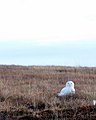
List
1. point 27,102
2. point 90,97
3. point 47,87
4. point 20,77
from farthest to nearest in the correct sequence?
point 20,77, point 47,87, point 90,97, point 27,102

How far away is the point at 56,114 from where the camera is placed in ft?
28.2

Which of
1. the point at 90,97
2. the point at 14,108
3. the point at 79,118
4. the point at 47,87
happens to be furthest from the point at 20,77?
the point at 79,118

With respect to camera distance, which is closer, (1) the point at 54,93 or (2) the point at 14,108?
(2) the point at 14,108

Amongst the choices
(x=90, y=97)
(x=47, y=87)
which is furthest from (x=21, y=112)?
(x=47, y=87)

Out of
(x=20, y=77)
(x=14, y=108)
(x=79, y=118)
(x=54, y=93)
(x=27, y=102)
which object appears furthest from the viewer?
(x=20, y=77)

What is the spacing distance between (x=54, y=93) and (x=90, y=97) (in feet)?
4.22

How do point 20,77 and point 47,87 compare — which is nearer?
point 47,87

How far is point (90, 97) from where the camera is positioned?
35.8 ft

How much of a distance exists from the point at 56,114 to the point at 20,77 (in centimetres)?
792

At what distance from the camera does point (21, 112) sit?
8.88 meters

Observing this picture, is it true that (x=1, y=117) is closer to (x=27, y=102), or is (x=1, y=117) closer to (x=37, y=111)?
(x=37, y=111)

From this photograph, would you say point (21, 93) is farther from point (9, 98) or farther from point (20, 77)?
point (20, 77)

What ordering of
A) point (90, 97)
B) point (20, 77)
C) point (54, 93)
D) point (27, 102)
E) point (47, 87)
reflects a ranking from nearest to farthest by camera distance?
point (27, 102) < point (90, 97) < point (54, 93) < point (47, 87) < point (20, 77)

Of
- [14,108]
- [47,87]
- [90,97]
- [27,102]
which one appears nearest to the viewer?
[14,108]
